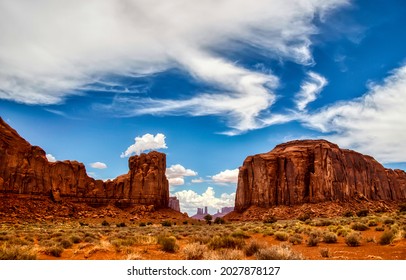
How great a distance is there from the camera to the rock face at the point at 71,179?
75.2 meters

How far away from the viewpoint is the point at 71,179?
89812 mm

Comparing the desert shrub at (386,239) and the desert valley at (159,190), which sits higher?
the desert valley at (159,190)

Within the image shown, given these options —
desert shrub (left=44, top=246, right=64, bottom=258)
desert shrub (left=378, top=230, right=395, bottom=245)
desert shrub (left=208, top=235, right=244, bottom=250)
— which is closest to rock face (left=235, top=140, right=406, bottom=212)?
desert shrub (left=378, top=230, right=395, bottom=245)

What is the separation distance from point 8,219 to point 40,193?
Result: 2280cm

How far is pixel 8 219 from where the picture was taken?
186 ft

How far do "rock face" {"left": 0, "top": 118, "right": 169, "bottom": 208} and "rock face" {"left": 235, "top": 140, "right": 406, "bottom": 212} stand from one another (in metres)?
30.0

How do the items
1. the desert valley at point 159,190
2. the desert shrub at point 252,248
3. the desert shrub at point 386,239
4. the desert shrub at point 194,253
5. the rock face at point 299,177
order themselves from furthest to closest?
the rock face at point 299,177 < the desert valley at point 159,190 < the desert shrub at point 386,239 < the desert shrub at point 252,248 < the desert shrub at point 194,253

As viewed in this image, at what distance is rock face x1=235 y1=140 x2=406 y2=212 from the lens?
9262cm

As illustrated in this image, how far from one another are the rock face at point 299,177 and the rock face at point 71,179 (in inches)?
1183

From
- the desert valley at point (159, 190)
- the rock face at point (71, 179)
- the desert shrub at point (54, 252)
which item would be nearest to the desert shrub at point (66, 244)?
the desert shrub at point (54, 252)

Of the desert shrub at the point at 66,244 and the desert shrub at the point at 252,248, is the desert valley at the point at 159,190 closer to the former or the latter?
the desert shrub at the point at 66,244

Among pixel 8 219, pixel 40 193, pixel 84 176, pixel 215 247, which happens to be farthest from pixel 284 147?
pixel 215 247

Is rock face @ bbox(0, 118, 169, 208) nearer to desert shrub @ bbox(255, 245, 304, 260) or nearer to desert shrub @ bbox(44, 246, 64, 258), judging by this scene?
desert shrub @ bbox(44, 246, 64, 258)
